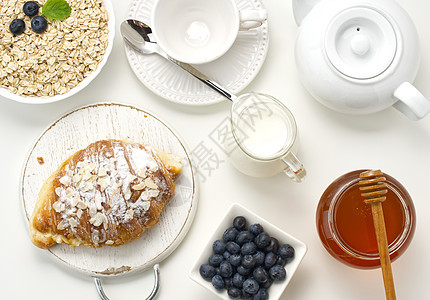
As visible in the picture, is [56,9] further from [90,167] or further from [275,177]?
[275,177]

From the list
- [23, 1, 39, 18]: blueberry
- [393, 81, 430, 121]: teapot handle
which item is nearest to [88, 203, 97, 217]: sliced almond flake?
[23, 1, 39, 18]: blueberry

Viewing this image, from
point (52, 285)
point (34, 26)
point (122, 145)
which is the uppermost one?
point (34, 26)

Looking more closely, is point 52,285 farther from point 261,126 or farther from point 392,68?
point 392,68

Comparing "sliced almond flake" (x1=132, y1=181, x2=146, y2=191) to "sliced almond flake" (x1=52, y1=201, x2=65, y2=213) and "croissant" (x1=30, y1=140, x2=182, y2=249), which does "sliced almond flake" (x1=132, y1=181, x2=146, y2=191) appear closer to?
"croissant" (x1=30, y1=140, x2=182, y2=249)

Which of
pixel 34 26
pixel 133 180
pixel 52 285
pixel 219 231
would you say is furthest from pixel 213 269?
pixel 34 26

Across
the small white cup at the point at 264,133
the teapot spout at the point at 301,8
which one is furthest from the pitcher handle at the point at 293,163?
the teapot spout at the point at 301,8

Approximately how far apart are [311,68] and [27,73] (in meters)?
0.69

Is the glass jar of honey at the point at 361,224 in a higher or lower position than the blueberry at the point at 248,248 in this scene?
higher

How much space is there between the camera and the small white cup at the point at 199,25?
1.24m

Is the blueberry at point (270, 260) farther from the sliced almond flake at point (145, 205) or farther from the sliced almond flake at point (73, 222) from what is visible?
the sliced almond flake at point (73, 222)

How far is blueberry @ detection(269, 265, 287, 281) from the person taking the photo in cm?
116

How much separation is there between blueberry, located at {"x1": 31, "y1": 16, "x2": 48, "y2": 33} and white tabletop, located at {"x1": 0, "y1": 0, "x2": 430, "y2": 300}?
0.18m

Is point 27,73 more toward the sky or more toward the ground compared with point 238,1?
more toward the ground

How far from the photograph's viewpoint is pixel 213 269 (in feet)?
3.84
